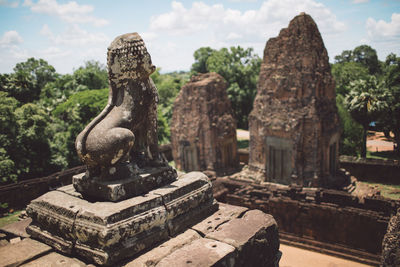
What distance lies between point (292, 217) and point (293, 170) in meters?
6.26

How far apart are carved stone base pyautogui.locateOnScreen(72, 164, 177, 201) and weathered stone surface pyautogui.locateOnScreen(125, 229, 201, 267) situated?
2.25ft

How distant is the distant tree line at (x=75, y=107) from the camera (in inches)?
538

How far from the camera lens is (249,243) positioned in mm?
3391

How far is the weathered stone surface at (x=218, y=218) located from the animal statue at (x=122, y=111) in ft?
4.32

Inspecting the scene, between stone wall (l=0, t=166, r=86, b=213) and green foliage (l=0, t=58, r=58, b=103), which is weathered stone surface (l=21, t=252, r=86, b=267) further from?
green foliage (l=0, t=58, r=58, b=103)

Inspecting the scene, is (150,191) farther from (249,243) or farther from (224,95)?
(224,95)

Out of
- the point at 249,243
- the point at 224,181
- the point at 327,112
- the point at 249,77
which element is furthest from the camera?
the point at 249,77

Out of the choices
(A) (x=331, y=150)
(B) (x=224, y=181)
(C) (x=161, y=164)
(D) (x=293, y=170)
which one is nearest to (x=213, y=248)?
(C) (x=161, y=164)

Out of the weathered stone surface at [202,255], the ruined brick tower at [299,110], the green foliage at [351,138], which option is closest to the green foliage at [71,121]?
the ruined brick tower at [299,110]

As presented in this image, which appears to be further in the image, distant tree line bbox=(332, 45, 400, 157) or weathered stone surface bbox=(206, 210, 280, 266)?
distant tree line bbox=(332, 45, 400, 157)

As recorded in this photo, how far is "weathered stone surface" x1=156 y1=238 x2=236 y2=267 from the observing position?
288 cm

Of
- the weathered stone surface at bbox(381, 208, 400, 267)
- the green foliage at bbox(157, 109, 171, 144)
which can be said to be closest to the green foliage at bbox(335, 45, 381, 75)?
the green foliage at bbox(157, 109, 171, 144)

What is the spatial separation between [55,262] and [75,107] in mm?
16091

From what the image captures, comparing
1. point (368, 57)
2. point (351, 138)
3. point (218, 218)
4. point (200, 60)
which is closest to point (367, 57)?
point (368, 57)
